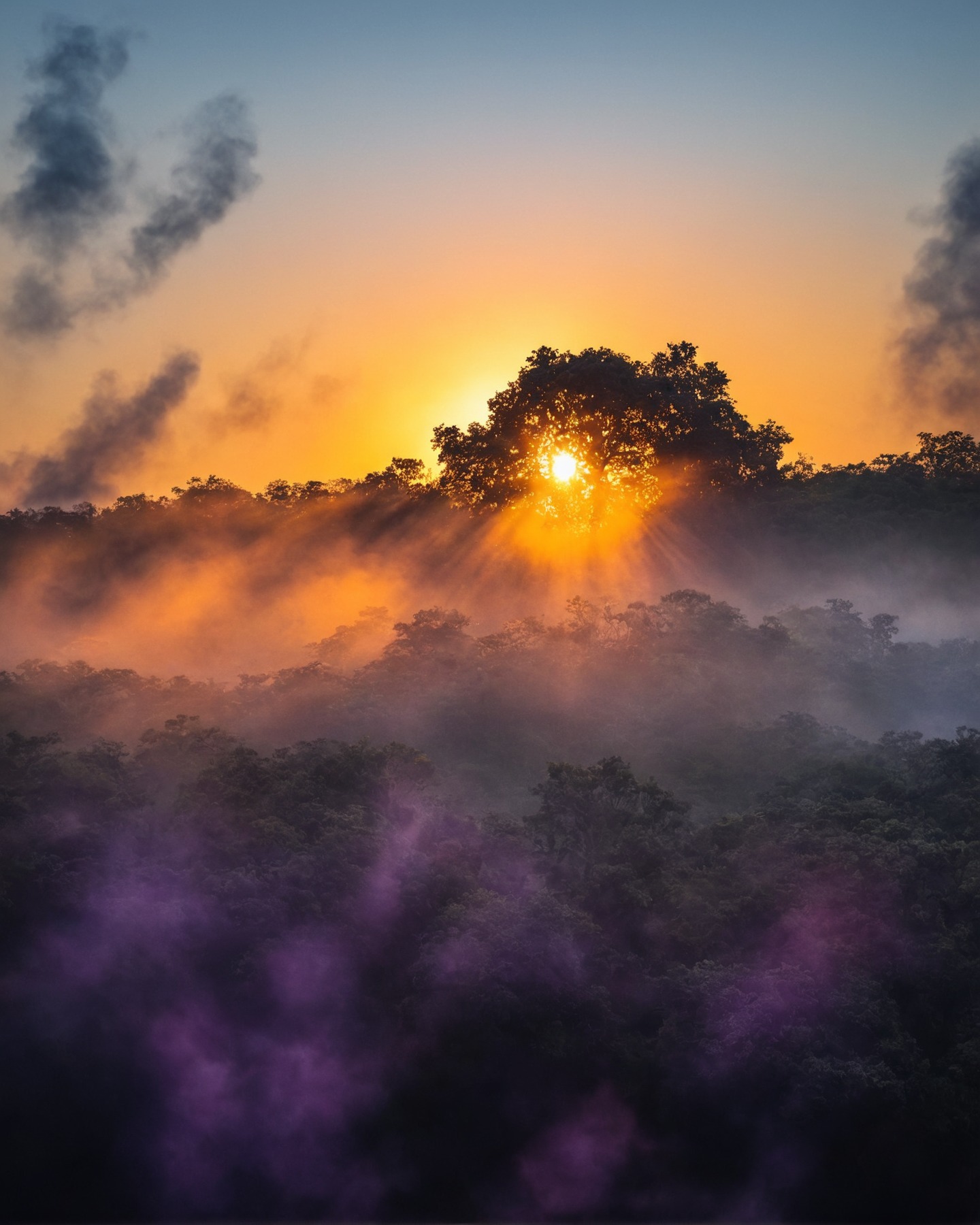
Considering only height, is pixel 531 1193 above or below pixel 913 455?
below

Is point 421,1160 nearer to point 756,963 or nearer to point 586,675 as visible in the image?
point 756,963

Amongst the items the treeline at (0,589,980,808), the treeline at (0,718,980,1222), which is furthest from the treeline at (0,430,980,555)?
the treeline at (0,718,980,1222)

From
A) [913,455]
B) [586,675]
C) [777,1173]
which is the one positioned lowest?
[777,1173]

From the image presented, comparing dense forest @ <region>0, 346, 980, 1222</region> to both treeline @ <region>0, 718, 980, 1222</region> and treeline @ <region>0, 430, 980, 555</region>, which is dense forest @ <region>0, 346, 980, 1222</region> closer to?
treeline @ <region>0, 718, 980, 1222</region>

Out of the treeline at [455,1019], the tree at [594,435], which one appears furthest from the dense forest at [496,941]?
the tree at [594,435]

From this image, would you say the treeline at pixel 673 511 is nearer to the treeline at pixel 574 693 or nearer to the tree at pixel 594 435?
the tree at pixel 594 435

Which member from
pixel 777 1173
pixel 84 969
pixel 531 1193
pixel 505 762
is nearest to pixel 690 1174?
pixel 777 1173

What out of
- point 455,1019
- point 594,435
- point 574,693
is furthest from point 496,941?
point 594,435
